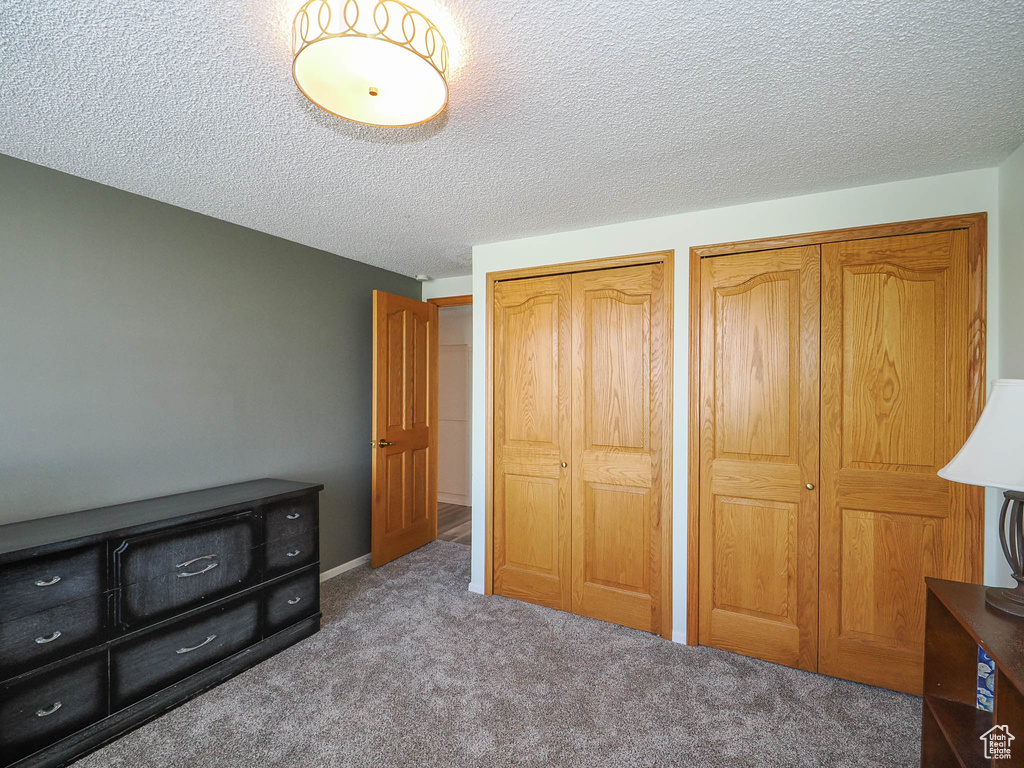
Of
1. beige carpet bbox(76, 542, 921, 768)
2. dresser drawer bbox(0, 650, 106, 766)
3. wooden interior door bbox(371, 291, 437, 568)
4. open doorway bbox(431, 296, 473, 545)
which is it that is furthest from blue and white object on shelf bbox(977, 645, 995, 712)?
open doorway bbox(431, 296, 473, 545)

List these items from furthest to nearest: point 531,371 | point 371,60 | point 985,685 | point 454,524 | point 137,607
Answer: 1. point 454,524
2. point 531,371
3. point 137,607
4. point 985,685
5. point 371,60

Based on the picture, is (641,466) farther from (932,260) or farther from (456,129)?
(456,129)

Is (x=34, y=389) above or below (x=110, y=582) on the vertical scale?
above

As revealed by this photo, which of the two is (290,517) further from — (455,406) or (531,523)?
(455,406)

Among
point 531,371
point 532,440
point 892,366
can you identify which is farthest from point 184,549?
point 892,366

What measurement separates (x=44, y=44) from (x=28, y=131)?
72 cm

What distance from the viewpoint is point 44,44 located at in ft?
4.54

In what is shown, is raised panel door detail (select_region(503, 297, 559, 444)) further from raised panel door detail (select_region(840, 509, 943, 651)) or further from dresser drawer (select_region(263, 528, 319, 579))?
raised panel door detail (select_region(840, 509, 943, 651))

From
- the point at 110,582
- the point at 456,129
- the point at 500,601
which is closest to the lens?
the point at 456,129

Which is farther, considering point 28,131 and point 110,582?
point 110,582

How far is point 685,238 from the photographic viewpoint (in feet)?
9.09

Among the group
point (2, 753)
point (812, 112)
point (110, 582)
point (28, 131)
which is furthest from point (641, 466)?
point (28, 131)

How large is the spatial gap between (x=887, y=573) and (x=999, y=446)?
123cm

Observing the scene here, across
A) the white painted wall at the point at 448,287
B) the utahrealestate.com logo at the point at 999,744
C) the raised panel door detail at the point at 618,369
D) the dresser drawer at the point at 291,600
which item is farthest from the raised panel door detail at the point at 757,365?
the dresser drawer at the point at 291,600
